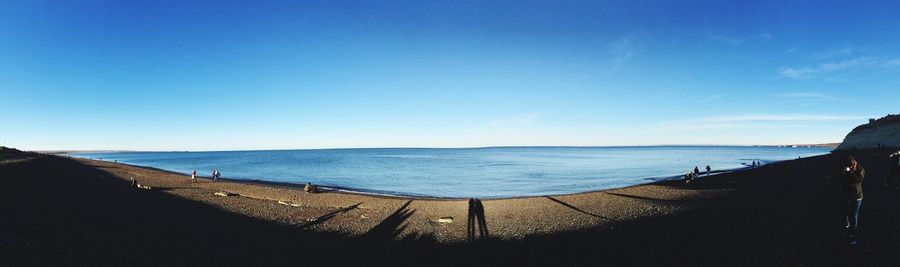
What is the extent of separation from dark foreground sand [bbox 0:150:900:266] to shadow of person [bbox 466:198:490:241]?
108 millimetres

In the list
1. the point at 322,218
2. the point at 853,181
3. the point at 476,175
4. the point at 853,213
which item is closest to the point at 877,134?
the point at 476,175

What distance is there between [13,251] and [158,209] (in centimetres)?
1085

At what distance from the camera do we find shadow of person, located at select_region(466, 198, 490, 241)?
1512 cm

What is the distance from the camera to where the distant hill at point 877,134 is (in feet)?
249

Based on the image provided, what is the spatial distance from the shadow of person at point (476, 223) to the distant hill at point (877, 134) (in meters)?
96.4

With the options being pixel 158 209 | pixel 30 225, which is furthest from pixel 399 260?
pixel 158 209

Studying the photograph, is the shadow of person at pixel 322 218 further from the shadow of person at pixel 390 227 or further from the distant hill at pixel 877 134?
the distant hill at pixel 877 134

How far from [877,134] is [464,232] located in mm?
110650

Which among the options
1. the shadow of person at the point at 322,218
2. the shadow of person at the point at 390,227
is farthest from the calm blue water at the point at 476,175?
the shadow of person at the point at 390,227

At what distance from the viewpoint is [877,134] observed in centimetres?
8081

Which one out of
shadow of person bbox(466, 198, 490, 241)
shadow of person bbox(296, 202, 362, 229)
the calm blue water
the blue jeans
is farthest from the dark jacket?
the calm blue water

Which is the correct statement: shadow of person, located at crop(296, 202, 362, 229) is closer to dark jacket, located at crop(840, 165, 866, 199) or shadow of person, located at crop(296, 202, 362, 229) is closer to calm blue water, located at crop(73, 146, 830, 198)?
calm blue water, located at crop(73, 146, 830, 198)

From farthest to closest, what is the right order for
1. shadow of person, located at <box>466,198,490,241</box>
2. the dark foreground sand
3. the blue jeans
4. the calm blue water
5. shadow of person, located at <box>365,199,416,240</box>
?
the calm blue water, shadow of person, located at <box>365,199,416,240</box>, shadow of person, located at <box>466,198,490,241</box>, the dark foreground sand, the blue jeans

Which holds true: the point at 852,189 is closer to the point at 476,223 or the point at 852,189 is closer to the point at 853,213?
the point at 853,213
